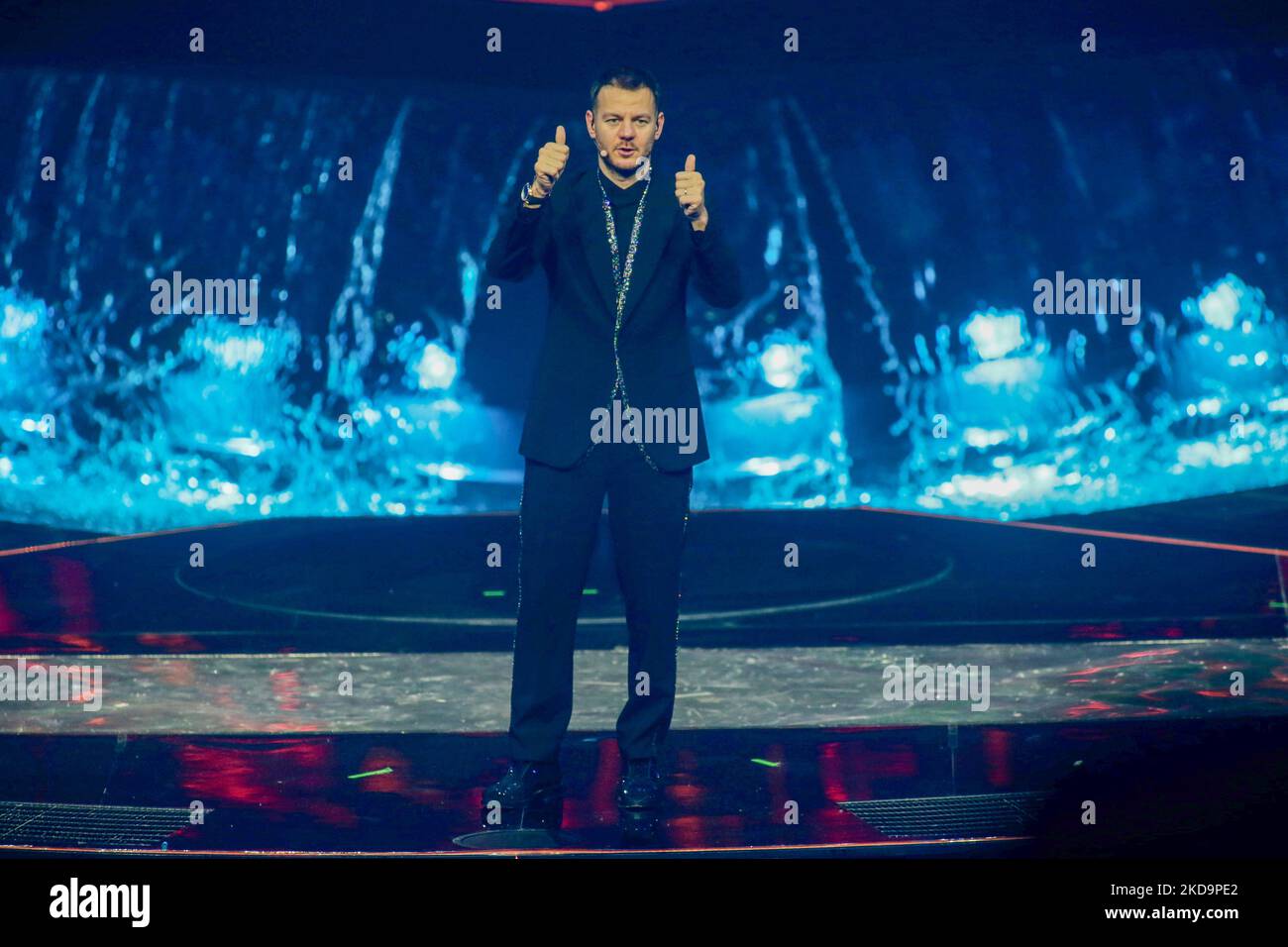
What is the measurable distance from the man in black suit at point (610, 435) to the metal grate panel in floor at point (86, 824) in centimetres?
57

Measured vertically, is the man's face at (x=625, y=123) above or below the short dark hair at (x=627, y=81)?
below

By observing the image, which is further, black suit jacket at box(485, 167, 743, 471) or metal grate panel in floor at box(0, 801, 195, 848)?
black suit jacket at box(485, 167, 743, 471)

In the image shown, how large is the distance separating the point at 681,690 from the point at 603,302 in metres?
1.33

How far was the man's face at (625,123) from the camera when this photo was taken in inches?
104

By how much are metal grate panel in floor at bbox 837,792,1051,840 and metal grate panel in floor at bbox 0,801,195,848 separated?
1.22 metres

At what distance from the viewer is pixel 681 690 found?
3.78m
